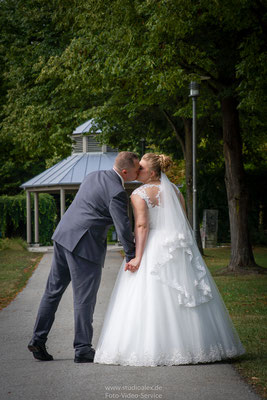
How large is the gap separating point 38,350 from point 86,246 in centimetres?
112

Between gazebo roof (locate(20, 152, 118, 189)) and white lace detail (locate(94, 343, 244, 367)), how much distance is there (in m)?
23.1

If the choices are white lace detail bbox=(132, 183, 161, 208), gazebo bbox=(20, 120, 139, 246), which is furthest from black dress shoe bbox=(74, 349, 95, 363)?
gazebo bbox=(20, 120, 139, 246)

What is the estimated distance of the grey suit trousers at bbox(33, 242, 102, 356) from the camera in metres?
5.73

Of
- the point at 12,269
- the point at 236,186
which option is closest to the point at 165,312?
the point at 236,186

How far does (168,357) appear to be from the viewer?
550cm

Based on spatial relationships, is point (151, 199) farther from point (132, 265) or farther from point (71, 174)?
point (71, 174)

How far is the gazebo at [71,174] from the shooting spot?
29.1 m

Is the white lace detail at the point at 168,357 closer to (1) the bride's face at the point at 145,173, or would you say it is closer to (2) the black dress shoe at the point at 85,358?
(2) the black dress shoe at the point at 85,358

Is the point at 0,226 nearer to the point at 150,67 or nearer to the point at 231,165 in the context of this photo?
the point at 231,165

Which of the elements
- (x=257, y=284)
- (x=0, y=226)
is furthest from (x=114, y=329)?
(x=0, y=226)

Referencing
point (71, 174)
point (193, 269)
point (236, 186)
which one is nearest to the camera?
point (193, 269)

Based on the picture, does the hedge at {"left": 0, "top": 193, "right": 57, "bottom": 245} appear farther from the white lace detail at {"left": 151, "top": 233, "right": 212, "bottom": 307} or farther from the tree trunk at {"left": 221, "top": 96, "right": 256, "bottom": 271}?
the white lace detail at {"left": 151, "top": 233, "right": 212, "bottom": 307}

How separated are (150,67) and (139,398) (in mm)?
9205

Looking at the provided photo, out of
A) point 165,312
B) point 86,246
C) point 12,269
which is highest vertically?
point 86,246
